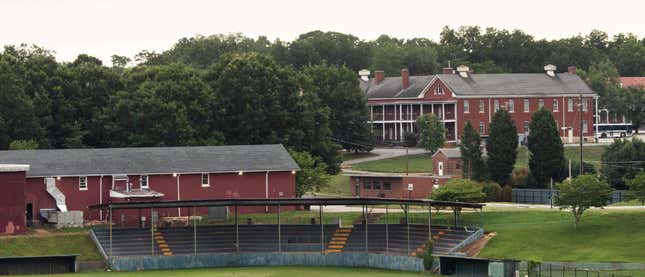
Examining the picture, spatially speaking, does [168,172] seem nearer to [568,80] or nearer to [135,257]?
[135,257]

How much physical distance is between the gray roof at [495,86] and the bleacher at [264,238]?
68.2 meters

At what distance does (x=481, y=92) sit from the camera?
155500 millimetres

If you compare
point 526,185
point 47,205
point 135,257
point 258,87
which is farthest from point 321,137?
point 135,257

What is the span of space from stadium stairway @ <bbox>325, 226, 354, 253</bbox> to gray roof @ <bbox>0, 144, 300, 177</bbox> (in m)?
12.9

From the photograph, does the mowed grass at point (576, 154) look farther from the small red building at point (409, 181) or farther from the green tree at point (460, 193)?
the green tree at point (460, 193)

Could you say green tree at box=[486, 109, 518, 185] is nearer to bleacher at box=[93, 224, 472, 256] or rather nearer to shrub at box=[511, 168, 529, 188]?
shrub at box=[511, 168, 529, 188]

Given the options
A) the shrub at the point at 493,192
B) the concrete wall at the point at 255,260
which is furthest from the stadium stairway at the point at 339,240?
the shrub at the point at 493,192

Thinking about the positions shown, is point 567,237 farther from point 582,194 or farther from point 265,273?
point 265,273

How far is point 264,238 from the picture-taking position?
87938mm

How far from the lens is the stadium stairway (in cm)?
8577

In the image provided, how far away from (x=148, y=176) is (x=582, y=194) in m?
30.7

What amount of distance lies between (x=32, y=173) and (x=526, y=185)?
38837 millimetres

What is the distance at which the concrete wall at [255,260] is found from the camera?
81375 millimetres

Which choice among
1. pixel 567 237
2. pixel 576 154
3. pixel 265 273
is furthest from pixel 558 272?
pixel 576 154
